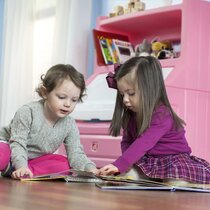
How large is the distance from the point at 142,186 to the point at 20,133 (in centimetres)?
59

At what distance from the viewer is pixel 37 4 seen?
3.37 metres

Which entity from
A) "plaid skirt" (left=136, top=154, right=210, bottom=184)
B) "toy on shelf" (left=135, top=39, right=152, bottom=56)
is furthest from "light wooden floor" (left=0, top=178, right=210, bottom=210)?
"toy on shelf" (left=135, top=39, right=152, bottom=56)

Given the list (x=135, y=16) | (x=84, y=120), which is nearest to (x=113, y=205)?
(x=84, y=120)

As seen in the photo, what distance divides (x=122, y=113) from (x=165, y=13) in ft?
3.13

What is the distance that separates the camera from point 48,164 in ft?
6.03

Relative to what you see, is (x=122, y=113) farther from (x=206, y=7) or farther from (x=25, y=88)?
(x=25, y=88)

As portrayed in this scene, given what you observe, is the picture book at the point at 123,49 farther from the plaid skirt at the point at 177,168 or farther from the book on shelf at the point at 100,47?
the plaid skirt at the point at 177,168

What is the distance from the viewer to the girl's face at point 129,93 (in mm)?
1610

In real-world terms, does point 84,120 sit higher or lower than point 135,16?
lower

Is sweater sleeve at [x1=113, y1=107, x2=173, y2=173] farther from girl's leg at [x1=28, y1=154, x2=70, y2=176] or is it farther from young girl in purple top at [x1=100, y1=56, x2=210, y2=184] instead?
girl's leg at [x1=28, y1=154, x2=70, y2=176]

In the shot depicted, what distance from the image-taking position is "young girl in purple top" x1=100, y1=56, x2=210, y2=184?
1508 millimetres

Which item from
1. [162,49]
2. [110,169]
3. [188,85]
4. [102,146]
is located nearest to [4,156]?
[110,169]

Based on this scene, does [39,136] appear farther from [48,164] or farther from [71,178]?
[71,178]

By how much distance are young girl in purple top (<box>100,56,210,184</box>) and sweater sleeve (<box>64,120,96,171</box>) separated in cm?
18
